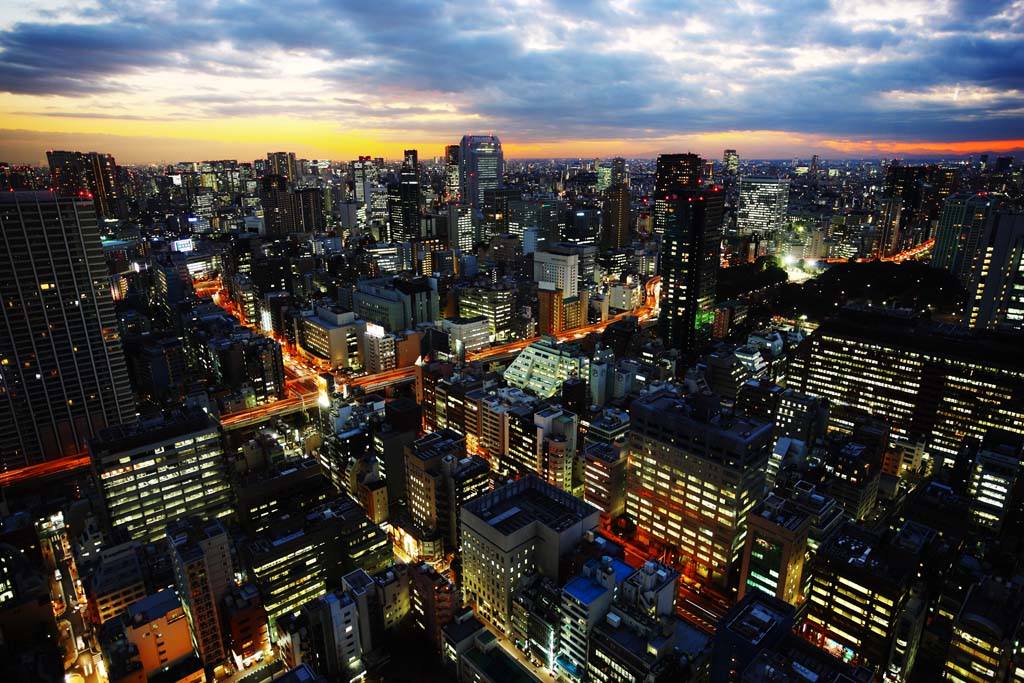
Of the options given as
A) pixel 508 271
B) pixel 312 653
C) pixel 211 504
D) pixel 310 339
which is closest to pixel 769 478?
pixel 312 653

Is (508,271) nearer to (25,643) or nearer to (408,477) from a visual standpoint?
(408,477)

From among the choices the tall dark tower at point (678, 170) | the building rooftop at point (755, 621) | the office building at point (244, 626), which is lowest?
the office building at point (244, 626)

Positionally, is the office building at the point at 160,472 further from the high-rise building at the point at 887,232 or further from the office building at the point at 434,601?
the high-rise building at the point at 887,232

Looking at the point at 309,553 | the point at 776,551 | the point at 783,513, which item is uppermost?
the point at 783,513

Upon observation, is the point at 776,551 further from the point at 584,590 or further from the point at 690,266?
the point at 690,266

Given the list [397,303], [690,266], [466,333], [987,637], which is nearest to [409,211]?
[397,303]

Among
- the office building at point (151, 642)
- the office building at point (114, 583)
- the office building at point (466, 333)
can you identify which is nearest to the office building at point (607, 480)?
the office building at point (151, 642)
